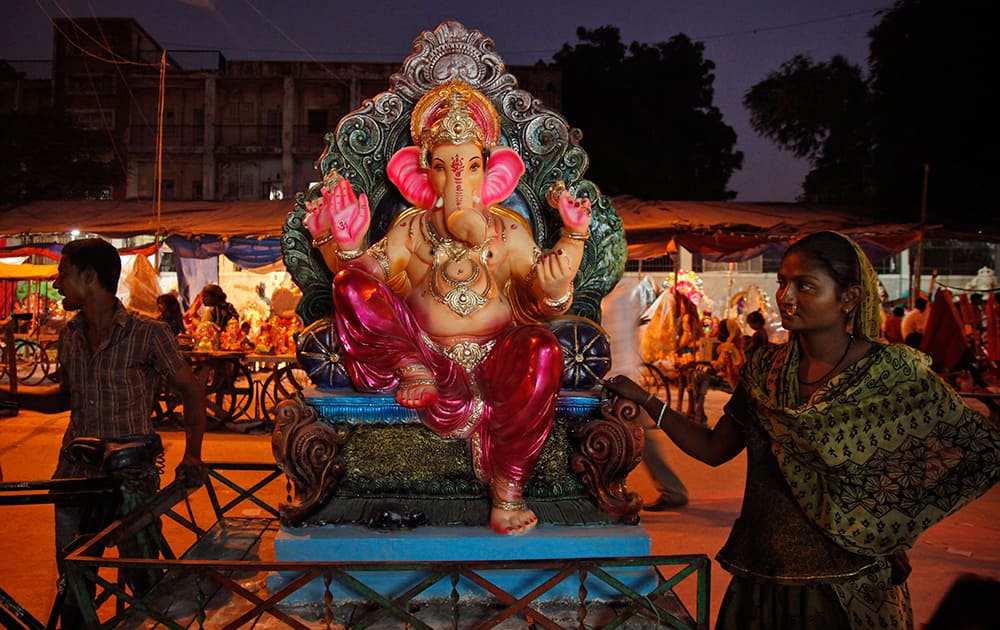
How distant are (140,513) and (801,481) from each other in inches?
74.2

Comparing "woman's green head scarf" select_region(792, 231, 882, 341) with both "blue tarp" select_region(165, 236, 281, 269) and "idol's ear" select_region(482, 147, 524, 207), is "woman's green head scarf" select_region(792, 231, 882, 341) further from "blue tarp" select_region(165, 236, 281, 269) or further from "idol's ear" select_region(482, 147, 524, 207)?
"blue tarp" select_region(165, 236, 281, 269)

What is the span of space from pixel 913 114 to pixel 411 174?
1504 centimetres

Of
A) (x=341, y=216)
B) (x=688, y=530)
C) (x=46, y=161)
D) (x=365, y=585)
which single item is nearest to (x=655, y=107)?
(x=46, y=161)

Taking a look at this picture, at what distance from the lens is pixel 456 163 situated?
315cm

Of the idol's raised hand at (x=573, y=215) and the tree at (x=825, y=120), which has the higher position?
the tree at (x=825, y=120)

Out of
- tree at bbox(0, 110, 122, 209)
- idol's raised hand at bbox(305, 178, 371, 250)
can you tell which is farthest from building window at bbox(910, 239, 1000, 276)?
tree at bbox(0, 110, 122, 209)

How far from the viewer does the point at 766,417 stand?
1.95 m

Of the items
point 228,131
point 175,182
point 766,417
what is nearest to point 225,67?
point 228,131

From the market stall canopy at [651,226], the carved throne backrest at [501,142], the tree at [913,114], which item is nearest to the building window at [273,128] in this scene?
the market stall canopy at [651,226]

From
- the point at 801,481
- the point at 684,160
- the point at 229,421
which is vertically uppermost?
the point at 684,160

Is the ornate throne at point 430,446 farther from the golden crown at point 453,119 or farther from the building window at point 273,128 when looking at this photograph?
the building window at point 273,128

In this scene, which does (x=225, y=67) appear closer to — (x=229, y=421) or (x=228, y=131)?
(x=228, y=131)

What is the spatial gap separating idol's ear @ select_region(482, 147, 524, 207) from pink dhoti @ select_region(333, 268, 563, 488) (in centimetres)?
75

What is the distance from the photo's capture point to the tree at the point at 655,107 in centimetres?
2311
